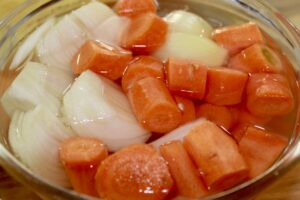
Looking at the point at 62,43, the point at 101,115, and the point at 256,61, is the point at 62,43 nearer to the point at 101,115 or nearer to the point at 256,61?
the point at 101,115


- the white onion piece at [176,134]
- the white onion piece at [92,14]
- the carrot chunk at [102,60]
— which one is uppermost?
the white onion piece at [92,14]

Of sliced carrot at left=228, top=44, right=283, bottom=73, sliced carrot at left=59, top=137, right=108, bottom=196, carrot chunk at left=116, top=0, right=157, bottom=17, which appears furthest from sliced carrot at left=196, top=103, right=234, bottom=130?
carrot chunk at left=116, top=0, right=157, bottom=17

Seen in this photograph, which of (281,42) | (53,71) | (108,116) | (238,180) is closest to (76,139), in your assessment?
(108,116)

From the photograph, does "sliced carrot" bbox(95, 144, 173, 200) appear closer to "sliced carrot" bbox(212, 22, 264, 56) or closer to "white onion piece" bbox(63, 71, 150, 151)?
"white onion piece" bbox(63, 71, 150, 151)

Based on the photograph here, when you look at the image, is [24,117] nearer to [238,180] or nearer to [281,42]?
[238,180]

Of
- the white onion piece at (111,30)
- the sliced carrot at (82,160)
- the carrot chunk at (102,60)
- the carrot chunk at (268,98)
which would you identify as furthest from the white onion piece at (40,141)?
the carrot chunk at (268,98)

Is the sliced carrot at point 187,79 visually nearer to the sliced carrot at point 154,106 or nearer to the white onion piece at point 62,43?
the sliced carrot at point 154,106
